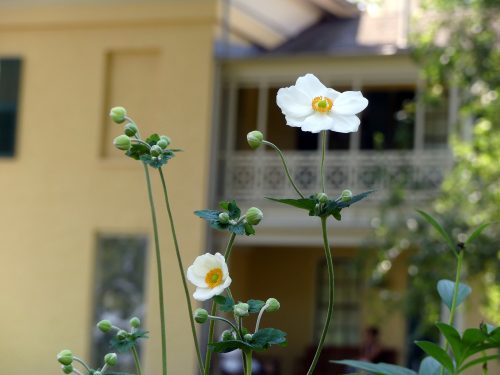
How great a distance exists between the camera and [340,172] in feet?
62.3

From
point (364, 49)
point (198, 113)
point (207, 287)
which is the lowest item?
point (207, 287)

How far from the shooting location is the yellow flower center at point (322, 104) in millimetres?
2045

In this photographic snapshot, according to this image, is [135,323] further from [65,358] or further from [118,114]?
[118,114]

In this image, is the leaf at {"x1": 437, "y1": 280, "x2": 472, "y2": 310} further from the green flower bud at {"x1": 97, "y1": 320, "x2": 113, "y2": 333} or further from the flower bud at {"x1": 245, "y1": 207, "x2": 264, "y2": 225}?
the green flower bud at {"x1": 97, "y1": 320, "x2": 113, "y2": 333}

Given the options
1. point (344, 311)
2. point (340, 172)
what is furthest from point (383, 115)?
point (344, 311)

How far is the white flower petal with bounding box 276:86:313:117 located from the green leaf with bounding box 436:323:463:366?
0.43m

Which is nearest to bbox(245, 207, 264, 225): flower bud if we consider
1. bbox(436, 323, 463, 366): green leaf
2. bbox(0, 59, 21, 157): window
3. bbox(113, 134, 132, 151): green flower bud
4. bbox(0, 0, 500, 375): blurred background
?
bbox(113, 134, 132, 151): green flower bud

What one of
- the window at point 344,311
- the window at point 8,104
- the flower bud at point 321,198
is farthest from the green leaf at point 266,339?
the window at point 344,311

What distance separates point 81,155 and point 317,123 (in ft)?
60.3

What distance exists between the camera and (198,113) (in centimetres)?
1966

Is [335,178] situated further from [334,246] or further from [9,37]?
[9,37]

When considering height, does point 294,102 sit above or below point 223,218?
above

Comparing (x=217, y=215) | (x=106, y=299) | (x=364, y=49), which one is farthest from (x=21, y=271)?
(x=217, y=215)

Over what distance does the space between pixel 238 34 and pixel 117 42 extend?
6.75 ft
